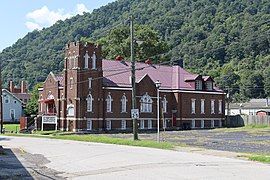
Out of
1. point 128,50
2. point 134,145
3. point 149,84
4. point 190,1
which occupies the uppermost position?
point 190,1

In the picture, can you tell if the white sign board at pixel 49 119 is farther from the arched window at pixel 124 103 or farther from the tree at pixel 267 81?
the tree at pixel 267 81

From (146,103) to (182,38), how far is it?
3157 cm

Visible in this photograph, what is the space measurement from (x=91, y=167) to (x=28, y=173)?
2709mm

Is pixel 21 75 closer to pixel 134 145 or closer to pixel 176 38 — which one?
pixel 176 38

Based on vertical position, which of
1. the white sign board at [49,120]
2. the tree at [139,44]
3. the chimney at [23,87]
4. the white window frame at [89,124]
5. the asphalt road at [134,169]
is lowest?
the asphalt road at [134,169]

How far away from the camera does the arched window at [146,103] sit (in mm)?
70537

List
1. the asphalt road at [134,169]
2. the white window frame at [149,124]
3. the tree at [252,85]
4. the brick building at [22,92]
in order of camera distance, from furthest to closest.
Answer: the brick building at [22,92] < the tree at [252,85] < the white window frame at [149,124] < the asphalt road at [134,169]

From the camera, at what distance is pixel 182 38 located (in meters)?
99.0

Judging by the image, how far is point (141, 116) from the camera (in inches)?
2763

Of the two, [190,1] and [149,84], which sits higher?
[190,1]

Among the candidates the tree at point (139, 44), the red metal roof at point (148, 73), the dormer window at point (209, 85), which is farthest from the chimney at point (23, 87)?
the dormer window at point (209, 85)

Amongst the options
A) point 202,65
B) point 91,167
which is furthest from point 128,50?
point 91,167

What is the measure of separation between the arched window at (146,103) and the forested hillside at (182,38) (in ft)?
49.2

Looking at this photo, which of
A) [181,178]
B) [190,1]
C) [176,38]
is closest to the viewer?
[181,178]
